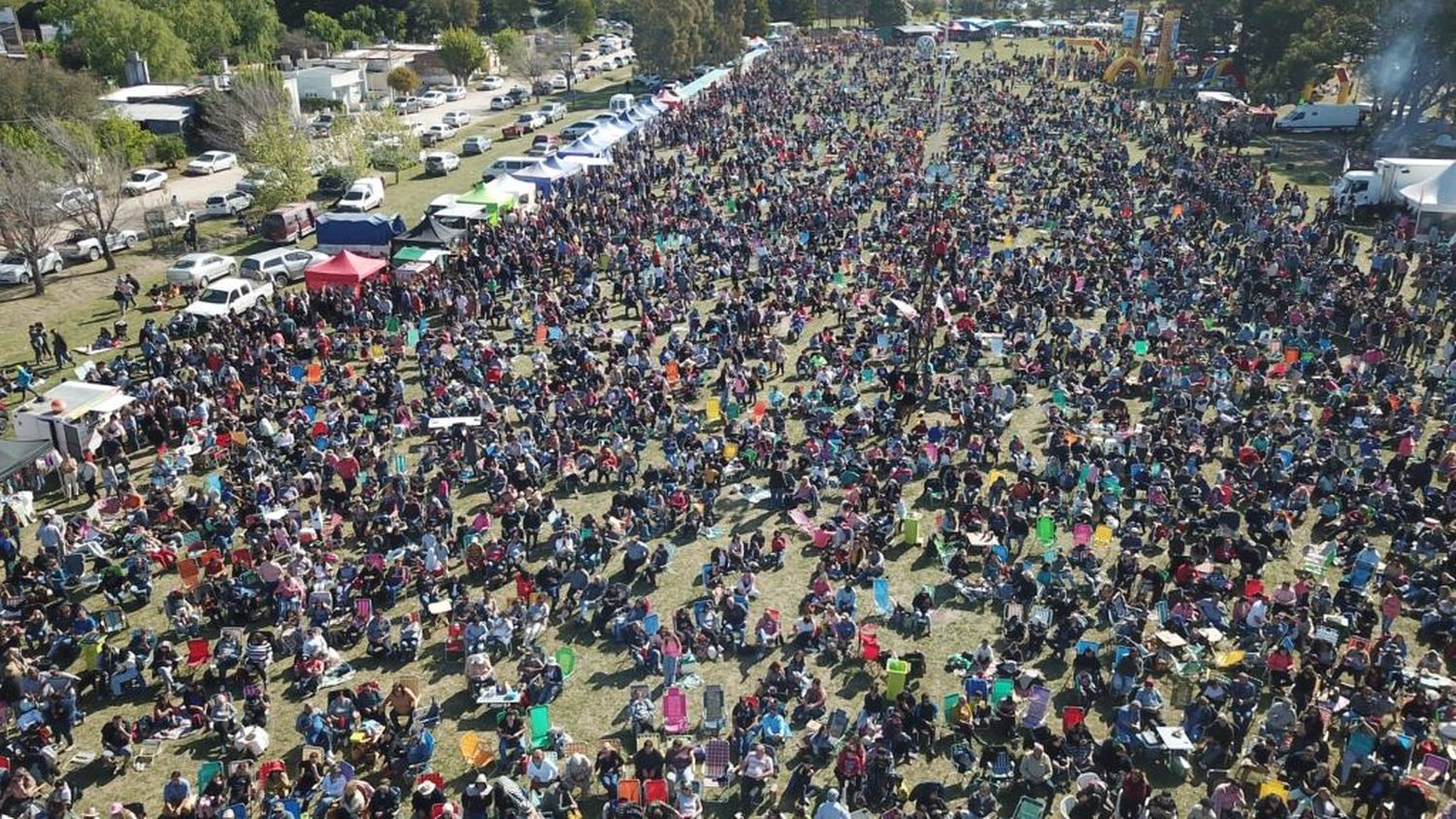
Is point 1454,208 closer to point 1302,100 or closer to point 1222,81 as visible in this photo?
point 1302,100

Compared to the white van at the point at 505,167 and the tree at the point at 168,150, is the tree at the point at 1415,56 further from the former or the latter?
the tree at the point at 168,150

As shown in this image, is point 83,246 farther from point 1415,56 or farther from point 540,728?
point 1415,56

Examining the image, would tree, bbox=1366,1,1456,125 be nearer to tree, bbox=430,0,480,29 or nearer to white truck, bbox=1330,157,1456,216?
white truck, bbox=1330,157,1456,216

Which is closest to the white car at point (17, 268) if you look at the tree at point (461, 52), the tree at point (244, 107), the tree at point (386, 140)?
the tree at point (244, 107)

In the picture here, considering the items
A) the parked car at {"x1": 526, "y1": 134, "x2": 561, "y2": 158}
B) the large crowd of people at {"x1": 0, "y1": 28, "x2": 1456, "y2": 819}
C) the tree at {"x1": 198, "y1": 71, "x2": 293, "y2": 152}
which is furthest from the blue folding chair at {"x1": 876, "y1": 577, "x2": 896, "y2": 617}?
the parked car at {"x1": 526, "y1": 134, "x2": 561, "y2": 158}

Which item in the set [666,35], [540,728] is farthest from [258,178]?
[666,35]

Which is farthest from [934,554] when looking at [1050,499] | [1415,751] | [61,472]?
[61,472]
